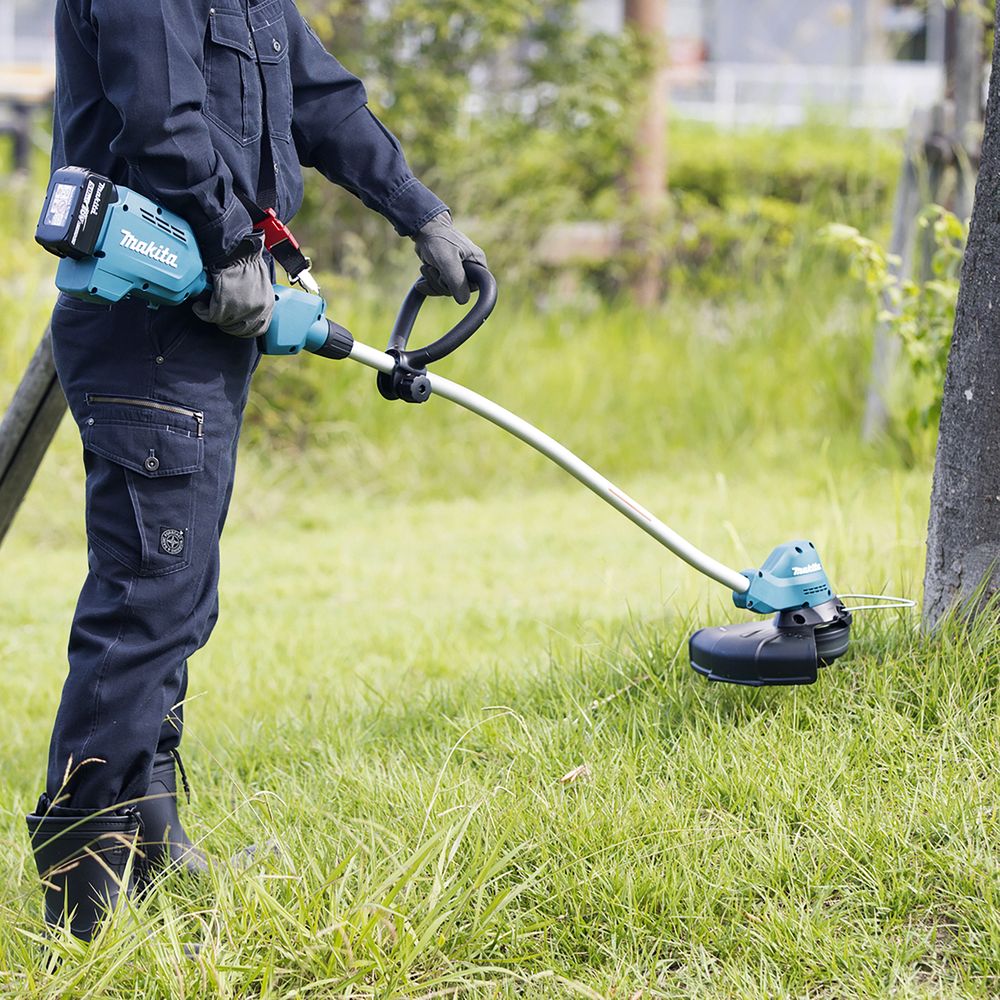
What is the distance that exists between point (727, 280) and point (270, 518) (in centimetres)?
318

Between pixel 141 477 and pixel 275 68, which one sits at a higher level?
pixel 275 68

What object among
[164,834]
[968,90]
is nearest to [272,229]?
[164,834]

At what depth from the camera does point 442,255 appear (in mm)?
2602

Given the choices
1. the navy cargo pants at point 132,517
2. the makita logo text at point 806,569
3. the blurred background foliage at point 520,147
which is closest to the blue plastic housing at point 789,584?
the makita logo text at point 806,569

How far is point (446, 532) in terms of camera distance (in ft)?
18.2

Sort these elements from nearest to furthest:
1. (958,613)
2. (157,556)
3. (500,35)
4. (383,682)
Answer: (157,556) → (958,613) → (383,682) → (500,35)

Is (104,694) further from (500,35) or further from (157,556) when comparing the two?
(500,35)

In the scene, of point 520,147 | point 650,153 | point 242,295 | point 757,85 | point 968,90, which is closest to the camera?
point 242,295

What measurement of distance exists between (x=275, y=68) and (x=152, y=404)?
64cm

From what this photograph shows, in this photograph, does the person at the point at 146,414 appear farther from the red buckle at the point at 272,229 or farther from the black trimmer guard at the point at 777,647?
the black trimmer guard at the point at 777,647

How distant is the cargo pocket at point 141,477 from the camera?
216cm

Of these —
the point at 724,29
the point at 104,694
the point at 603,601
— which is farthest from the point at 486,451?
the point at 724,29

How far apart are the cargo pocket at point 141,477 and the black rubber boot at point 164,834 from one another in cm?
44

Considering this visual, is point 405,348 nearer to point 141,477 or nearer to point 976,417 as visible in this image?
point 141,477
